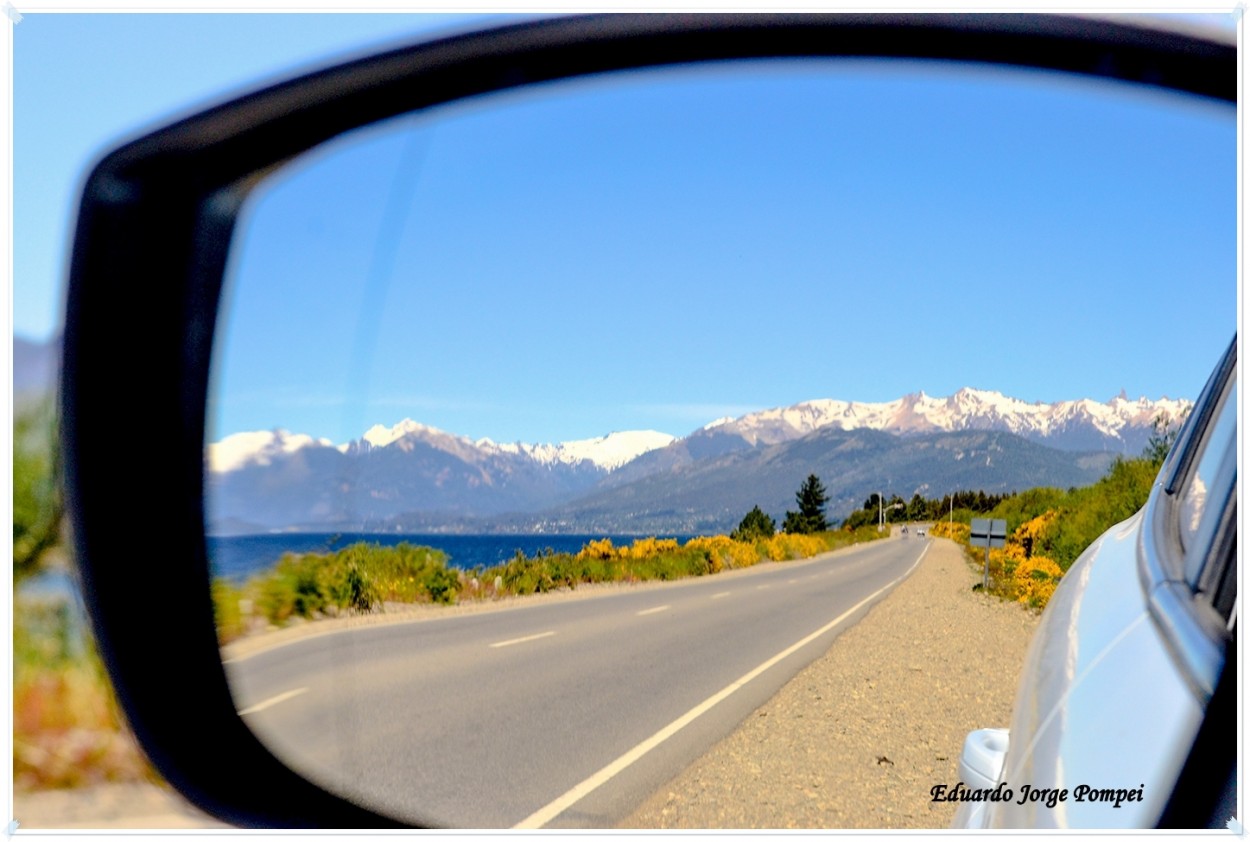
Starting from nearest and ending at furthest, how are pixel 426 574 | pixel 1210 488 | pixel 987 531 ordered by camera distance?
1. pixel 1210 488
2. pixel 426 574
3. pixel 987 531

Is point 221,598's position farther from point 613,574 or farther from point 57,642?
point 613,574

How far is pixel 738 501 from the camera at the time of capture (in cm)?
12925

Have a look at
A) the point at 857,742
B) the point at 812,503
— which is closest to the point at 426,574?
the point at 857,742

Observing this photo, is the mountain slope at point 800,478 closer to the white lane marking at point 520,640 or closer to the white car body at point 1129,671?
the white lane marking at point 520,640

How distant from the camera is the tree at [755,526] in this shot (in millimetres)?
52188

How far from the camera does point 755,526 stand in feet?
184

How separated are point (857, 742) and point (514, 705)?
256 cm

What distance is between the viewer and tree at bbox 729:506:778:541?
171ft

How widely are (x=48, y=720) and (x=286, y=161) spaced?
3939mm

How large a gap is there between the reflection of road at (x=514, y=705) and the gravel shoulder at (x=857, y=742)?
255mm

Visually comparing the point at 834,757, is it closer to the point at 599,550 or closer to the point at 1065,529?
the point at 1065,529

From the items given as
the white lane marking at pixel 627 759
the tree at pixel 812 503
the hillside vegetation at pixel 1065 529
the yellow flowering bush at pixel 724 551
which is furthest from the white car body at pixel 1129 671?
the tree at pixel 812 503

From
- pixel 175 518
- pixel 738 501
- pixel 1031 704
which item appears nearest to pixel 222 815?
pixel 175 518

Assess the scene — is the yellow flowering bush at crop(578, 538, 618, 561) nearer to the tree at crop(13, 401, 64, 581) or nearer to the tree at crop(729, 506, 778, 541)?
the tree at crop(729, 506, 778, 541)
